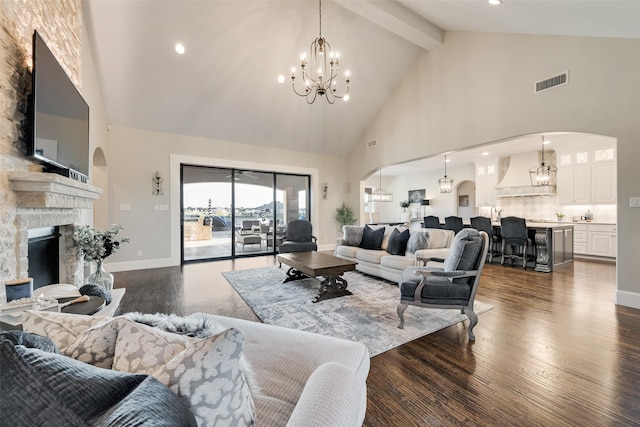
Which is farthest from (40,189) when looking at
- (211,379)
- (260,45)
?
(260,45)

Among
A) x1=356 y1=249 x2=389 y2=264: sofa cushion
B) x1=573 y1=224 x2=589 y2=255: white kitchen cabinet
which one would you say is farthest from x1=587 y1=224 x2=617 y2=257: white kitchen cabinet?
x1=356 y1=249 x2=389 y2=264: sofa cushion

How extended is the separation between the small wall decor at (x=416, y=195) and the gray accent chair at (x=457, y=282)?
913 centimetres

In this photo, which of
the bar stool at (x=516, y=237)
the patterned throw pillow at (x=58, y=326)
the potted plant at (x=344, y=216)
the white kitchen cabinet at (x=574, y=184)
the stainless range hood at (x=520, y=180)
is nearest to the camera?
the patterned throw pillow at (x=58, y=326)

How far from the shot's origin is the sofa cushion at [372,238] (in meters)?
4.81

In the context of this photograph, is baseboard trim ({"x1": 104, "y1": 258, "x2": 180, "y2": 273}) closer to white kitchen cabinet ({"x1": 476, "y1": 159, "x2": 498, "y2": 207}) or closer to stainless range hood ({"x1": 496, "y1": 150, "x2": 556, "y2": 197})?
white kitchen cabinet ({"x1": 476, "y1": 159, "x2": 498, "y2": 207})

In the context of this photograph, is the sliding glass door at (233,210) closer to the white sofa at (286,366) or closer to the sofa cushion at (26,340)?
the white sofa at (286,366)

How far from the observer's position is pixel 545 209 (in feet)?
24.3

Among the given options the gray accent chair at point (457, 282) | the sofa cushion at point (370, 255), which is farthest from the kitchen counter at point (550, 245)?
the gray accent chair at point (457, 282)

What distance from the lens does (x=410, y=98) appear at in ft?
19.7

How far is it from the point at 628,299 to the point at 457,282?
8.38 feet

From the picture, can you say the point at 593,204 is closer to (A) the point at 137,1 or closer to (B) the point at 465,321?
(B) the point at 465,321

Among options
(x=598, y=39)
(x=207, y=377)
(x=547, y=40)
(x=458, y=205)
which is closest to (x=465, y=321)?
(x=207, y=377)

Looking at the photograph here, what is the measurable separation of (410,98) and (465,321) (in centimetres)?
505

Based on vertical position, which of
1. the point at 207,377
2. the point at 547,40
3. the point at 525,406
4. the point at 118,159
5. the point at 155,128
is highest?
the point at 547,40
